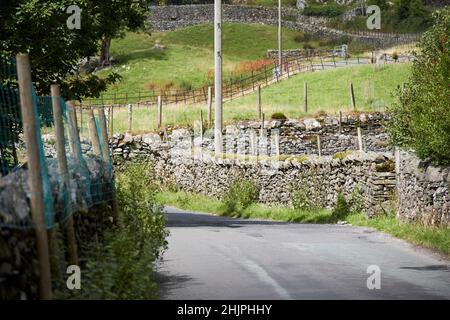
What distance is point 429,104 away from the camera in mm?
22906

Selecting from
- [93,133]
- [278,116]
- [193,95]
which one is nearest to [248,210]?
[278,116]

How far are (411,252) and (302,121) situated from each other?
96.8 feet

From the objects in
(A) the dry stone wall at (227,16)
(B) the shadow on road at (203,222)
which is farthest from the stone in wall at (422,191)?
(A) the dry stone wall at (227,16)

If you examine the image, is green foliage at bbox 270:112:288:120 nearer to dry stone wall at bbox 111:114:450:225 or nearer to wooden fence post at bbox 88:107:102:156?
dry stone wall at bbox 111:114:450:225

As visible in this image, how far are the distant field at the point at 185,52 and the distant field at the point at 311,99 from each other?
13784 mm

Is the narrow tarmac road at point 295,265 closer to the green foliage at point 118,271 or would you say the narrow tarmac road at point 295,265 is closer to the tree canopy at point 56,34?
the green foliage at point 118,271

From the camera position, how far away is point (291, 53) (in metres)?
91.6

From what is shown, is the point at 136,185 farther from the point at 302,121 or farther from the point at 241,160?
the point at 302,121

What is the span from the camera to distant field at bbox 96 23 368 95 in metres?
82.5

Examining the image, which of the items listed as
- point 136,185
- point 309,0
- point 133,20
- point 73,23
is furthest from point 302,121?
point 309,0

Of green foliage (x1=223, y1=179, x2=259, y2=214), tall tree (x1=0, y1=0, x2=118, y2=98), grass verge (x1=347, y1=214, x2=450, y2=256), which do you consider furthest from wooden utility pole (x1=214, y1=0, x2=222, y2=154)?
tall tree (x1=0, y1=0, x2=118, y2=98)

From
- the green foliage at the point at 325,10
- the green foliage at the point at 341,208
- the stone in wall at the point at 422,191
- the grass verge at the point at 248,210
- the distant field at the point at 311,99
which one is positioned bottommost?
the grass verge at the point at 248,210

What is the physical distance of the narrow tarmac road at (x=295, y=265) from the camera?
13742mm
